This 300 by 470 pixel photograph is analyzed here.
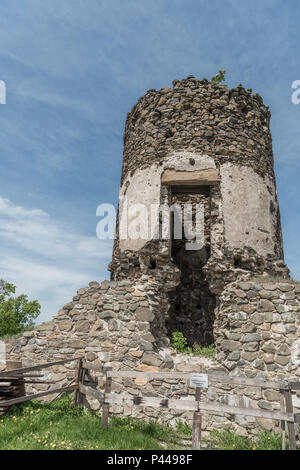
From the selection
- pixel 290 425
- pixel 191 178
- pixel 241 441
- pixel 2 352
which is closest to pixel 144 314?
pixel 241 441

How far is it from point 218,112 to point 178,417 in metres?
7.53

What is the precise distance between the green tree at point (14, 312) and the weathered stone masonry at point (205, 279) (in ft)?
45.1

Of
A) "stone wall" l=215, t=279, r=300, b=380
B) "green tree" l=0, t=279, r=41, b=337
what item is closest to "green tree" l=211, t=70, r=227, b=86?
"stone wall" l=215, t=279, r=300, b=380

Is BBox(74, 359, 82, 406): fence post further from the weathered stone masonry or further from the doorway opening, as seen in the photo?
the doorway opening

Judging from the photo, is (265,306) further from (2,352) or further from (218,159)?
(2,352)

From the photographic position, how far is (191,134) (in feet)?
27.1

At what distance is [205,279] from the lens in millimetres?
7332

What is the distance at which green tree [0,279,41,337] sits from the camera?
761 inches

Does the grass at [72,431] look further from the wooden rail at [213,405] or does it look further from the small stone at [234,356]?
the small stone at [234,356]

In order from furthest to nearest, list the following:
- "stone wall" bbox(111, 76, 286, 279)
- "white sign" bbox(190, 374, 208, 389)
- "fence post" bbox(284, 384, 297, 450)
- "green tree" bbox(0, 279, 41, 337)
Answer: "green tree" bbox(0, 279, 41, 337), "stone wall" bbox(111, 76, 286, 279), "white sign" bbox(190, 374, 208, 389), "fence post" bbox(284, 384, 297, 450)

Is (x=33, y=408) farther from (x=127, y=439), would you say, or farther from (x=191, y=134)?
(x=191, y=134)

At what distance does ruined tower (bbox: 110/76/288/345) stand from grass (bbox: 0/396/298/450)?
261 centimetres

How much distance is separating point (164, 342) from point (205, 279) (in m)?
1.78

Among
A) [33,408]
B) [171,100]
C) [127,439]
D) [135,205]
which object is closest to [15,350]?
[33,408]
